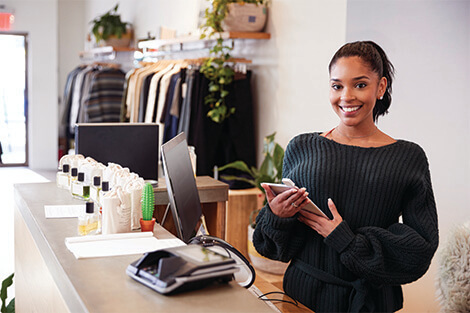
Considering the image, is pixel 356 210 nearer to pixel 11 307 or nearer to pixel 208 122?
pixel 11 307

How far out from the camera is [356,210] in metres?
1.89

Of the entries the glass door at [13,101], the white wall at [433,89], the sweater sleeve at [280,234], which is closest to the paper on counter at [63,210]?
the sweater sleeve at [280,234]

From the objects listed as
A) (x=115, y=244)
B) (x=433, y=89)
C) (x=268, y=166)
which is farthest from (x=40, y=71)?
(x=115, y=244)

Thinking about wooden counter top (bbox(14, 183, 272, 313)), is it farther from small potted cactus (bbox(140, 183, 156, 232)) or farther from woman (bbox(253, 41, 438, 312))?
woman (bbox(253, 41, 438, 312))

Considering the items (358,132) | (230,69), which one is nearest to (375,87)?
(358,132)

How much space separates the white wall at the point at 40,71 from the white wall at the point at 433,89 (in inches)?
279

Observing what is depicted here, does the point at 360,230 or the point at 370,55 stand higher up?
the point at 370,55

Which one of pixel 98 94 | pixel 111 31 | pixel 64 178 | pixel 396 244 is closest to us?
pixel 396 244

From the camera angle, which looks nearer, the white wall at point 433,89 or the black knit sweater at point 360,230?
the black knit sweater at point 360,230

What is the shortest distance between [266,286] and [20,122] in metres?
8.76

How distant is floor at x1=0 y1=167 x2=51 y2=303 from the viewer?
4590 mm

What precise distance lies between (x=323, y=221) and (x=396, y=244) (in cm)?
24

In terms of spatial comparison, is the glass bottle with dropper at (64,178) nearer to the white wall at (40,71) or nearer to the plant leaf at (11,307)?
the plant leaf at (11,307)

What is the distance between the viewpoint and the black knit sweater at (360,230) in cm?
182
